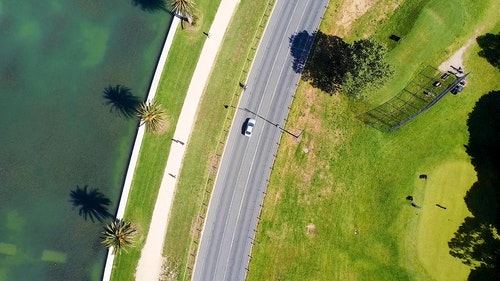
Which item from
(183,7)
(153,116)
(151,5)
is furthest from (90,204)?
(183,7)

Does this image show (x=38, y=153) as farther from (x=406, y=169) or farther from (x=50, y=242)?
(x=406, y=169)

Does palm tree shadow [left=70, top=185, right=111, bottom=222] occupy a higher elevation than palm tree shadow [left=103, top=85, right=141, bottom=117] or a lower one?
lower

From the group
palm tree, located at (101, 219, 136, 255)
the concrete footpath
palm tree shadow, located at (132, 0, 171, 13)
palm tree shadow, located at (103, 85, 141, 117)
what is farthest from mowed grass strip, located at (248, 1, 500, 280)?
palm tree shadow, located at (132, 0, 171, 13)

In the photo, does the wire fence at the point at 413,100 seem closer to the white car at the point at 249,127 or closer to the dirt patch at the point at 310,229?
the white car at the point at 249,127

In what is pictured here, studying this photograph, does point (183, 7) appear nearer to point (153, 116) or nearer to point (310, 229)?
point (153, 116)

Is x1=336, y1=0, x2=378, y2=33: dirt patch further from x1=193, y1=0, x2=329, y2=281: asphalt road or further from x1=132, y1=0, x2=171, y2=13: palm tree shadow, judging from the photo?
x1=132, y1=0, x2=171, y2=13: palm tree shadow
